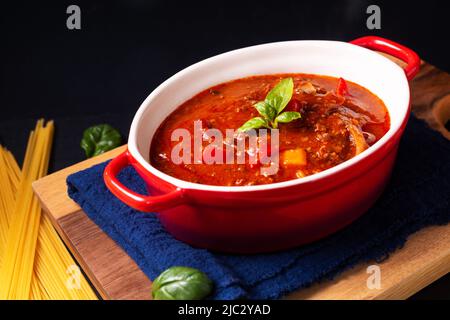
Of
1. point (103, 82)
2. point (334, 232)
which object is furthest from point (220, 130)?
point (103, 82)

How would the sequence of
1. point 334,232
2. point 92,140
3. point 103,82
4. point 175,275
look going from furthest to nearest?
point 103,82 → point 92,140 → point 334,232 → point 175,275

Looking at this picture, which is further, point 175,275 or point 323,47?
point 323,47

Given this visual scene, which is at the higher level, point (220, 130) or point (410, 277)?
point (220, 130)

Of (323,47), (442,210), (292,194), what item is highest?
(323,47)

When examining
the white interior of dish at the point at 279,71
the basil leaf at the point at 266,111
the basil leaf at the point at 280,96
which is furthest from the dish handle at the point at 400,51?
the basil leaf at the point at 266,111

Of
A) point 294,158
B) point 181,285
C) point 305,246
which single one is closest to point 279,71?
point 294,158

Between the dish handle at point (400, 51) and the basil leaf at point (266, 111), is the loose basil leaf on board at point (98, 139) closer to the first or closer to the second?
the basil leaf at point (266, 111)

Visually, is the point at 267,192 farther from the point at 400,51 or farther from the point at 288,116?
the point at 400,51

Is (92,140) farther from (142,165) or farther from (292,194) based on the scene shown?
(292,194)

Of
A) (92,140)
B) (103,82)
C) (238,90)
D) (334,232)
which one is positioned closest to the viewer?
(334,232)
